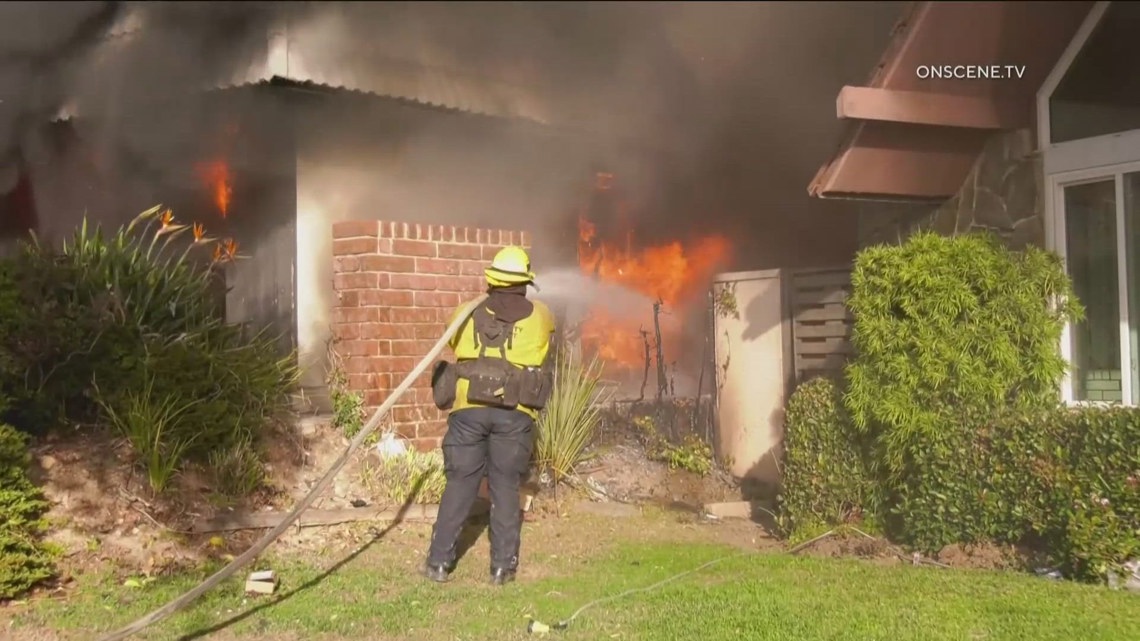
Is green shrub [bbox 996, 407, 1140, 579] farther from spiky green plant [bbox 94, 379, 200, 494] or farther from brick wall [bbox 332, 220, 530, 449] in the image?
spiky green plant [bbox 94, 379, 200, 494]

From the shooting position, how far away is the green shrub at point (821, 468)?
616cm

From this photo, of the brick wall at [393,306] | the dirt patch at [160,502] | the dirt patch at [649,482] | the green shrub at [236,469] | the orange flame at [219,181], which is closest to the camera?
the dirt patch at [160,502]

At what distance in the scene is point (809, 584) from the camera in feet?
16.8

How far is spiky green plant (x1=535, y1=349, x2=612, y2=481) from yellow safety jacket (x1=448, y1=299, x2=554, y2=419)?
1.64 metres

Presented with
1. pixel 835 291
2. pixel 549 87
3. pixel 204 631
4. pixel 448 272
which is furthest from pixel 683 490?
pixel 204 631

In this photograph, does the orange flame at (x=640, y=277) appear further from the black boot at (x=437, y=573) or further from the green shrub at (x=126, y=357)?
the black boot at (x=437, y=573)

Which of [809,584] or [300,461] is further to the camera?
[300,461]

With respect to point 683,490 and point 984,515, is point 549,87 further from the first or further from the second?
point 984,515

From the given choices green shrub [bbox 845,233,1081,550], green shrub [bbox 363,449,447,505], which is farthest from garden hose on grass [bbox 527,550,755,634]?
green shrub [bbox 363,449,447,505]

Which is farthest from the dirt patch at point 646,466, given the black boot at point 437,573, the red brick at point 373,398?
the black boot at point 437,573

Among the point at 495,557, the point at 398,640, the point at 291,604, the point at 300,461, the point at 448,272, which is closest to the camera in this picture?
the point at 398,640

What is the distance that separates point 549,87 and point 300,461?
A: 3.85 metres

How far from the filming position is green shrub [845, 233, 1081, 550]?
18.4ft

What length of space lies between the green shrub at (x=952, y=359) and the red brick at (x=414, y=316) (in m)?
3.02
